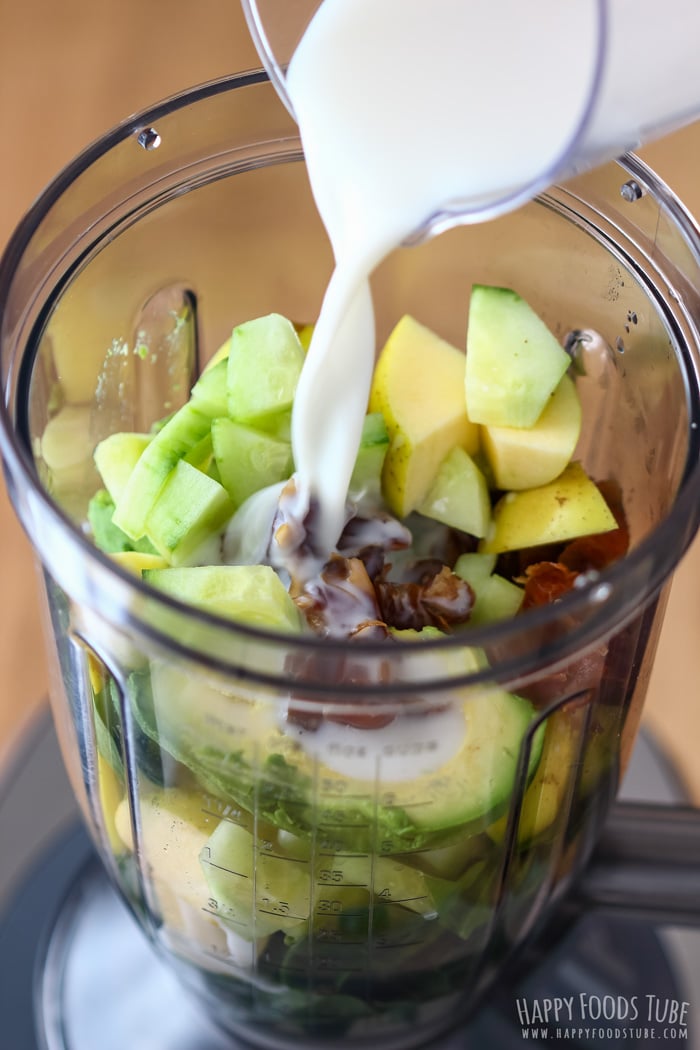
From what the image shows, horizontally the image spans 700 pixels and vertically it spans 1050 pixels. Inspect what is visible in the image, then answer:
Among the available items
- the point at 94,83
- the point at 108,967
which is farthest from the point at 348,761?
the point at 94,83

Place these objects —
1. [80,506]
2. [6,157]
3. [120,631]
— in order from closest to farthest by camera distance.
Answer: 1. [120,631]
2. [80,506]
3. [6,157]

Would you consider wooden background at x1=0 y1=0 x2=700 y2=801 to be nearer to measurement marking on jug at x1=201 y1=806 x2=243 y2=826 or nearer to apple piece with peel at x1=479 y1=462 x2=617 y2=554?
apple piece with peel at x1=479 y1=462 x2=617 y2=554

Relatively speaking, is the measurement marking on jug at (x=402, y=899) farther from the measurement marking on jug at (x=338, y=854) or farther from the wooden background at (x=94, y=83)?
the wooden background at (x=94, y=83)

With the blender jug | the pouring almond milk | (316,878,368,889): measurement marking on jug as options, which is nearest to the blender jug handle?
the blender jug

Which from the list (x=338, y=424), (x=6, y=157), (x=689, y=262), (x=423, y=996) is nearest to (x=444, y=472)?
(x=338, y=424)

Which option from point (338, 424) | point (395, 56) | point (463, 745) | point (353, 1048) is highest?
point (395, 56)

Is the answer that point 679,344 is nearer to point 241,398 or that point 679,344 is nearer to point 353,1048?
point 241,398

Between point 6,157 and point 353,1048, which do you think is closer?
point 353,1048

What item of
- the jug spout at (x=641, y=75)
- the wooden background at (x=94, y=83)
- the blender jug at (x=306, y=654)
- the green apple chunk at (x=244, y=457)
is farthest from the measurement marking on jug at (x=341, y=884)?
the wooden background at (x=94, y=83)
